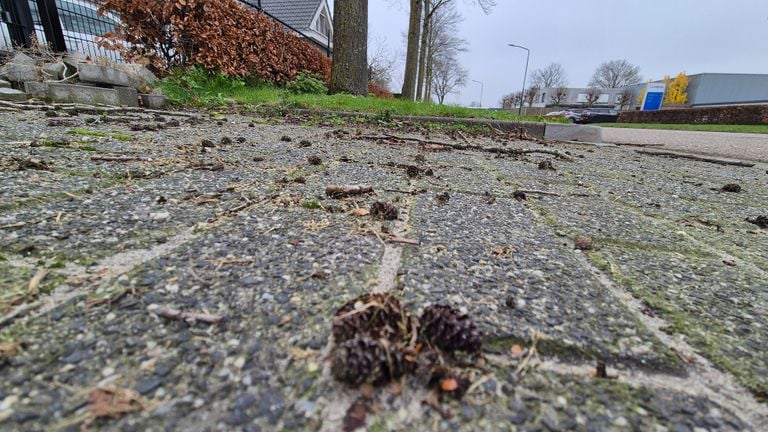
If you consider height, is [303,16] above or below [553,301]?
above

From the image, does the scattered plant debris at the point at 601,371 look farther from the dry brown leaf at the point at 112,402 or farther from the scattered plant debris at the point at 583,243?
the dry brown leaf at the point at 112,402

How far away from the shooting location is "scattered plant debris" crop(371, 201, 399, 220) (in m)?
1.41

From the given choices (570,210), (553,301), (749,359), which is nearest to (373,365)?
(553,301)

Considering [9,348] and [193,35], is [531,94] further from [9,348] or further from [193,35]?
[9,348]

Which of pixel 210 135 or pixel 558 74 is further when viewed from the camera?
pixel 558 74

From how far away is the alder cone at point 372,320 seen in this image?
0.69m

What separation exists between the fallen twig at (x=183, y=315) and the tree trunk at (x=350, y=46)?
7778mm

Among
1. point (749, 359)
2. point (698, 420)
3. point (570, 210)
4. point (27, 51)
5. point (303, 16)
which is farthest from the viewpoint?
point (303, 16)

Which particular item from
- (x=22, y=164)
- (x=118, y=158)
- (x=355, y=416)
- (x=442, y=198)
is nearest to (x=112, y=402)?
(x=355, y=416)

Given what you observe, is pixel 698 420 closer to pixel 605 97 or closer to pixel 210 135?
pixel 210 135

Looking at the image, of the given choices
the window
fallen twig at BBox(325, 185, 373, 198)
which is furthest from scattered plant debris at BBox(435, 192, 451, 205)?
the window

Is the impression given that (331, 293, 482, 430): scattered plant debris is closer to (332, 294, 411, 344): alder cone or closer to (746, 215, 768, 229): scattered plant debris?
(332, 294, 411, 344): alder cone

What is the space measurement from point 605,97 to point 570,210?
78.2 m

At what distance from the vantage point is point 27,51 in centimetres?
547
